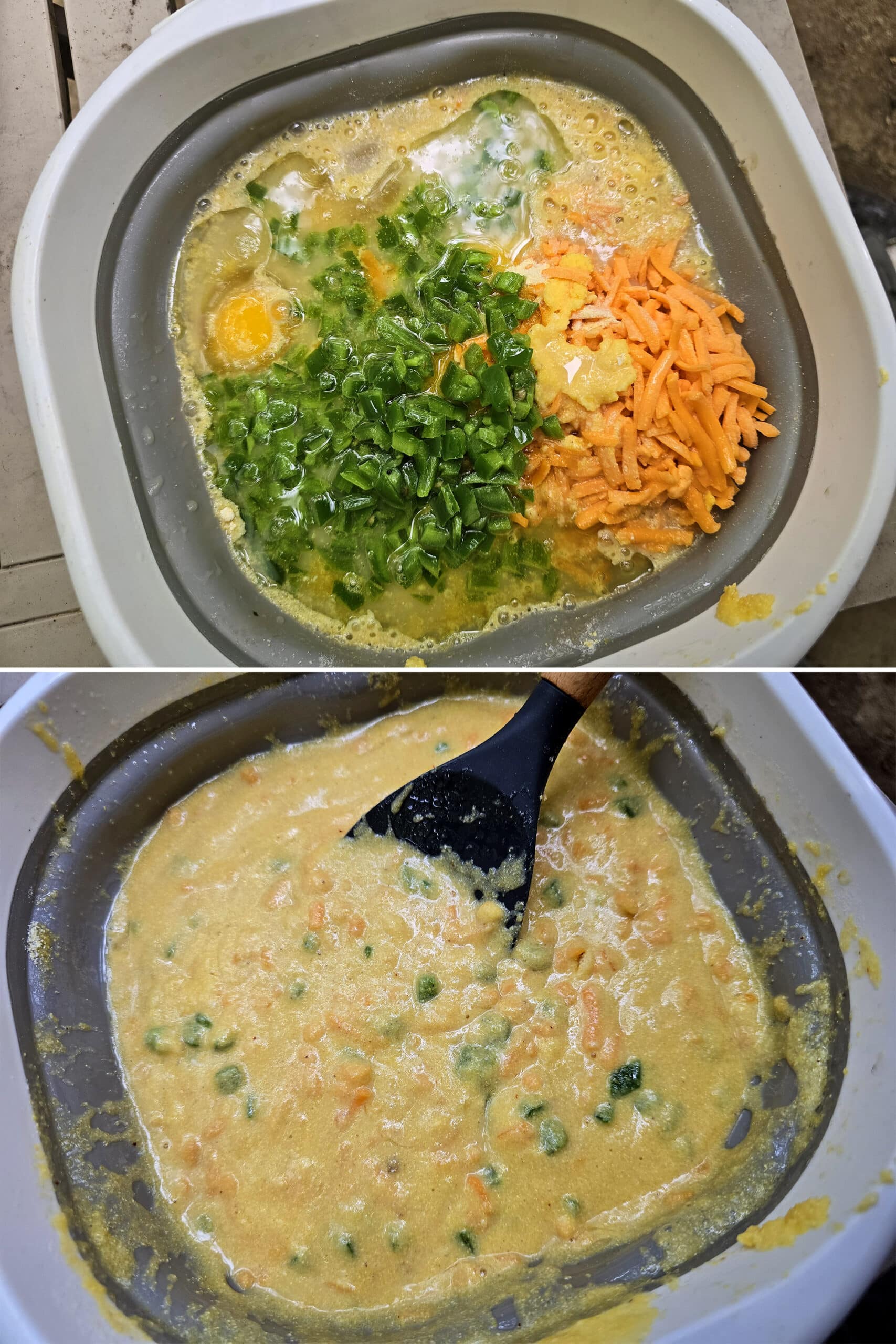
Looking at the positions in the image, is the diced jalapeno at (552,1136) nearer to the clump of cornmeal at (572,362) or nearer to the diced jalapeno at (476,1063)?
the diced jalapeno at (476,1063)

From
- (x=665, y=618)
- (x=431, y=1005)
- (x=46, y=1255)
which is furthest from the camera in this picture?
(x=665, y=618)

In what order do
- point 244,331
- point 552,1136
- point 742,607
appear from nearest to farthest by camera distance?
point 552,1136
point 742,607
point 244,331

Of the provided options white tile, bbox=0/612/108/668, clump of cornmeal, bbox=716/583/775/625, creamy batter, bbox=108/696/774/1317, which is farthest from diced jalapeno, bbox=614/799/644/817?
white tile, bbox=0/612/108/668

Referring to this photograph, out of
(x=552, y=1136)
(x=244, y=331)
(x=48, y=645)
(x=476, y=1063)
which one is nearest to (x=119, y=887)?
(x=48, y=645)

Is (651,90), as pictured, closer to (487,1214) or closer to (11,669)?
(11,669)

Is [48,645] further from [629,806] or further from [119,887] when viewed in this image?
[629,806]

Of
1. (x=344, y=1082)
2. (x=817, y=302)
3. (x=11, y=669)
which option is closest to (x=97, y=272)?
(x=11, y=669)

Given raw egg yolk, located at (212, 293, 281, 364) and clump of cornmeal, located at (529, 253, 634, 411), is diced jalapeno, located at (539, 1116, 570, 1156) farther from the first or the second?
raw egg yolk, located at (212, 293, 281, 364)
